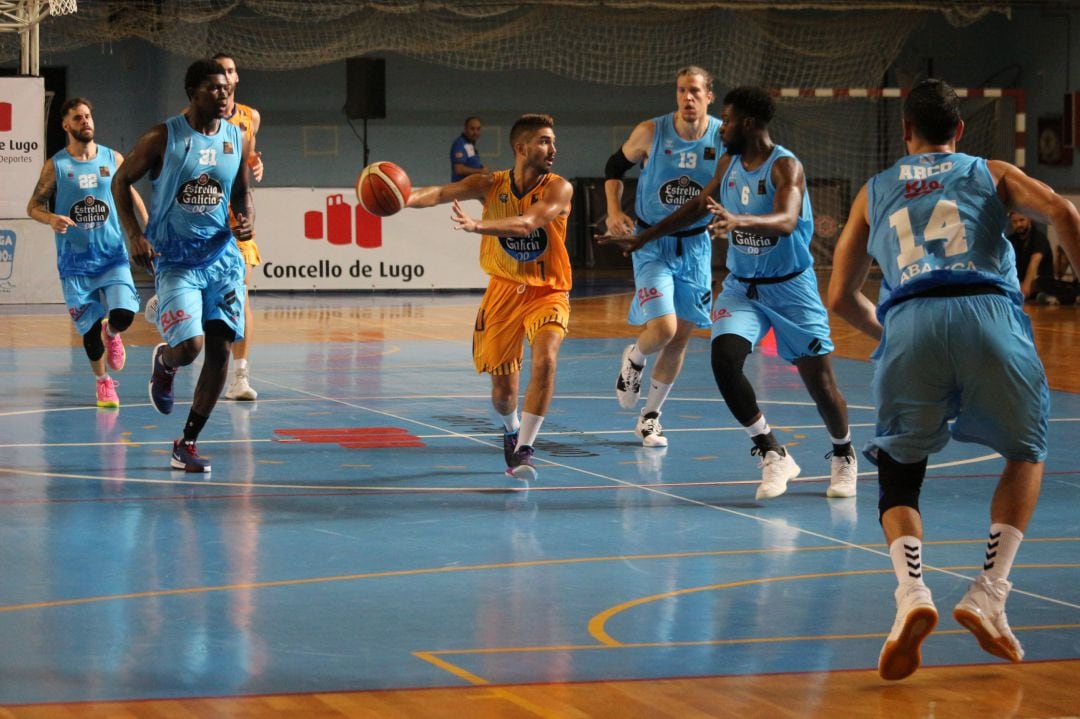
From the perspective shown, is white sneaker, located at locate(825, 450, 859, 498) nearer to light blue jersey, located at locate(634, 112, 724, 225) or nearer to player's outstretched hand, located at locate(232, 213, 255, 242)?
light blue jersey, located at locate(634, 112, 724, 225)

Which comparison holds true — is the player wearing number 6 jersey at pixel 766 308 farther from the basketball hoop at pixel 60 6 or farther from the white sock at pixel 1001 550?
the basketball hoop at pixel 60 6

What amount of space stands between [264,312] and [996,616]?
50.5ft

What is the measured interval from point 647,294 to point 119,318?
12.3 feet

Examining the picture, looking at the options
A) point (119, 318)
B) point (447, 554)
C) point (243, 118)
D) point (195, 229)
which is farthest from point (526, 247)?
point (243, 118)

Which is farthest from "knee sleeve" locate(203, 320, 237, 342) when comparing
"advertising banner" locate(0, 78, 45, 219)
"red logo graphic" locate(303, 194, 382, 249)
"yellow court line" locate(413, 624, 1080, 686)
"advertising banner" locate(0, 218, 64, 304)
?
"red logo graphic" locate(303, 194, 382, 249)

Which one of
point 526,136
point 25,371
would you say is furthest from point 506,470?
point 25,371

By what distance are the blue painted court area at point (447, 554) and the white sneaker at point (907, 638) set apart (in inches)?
12.1

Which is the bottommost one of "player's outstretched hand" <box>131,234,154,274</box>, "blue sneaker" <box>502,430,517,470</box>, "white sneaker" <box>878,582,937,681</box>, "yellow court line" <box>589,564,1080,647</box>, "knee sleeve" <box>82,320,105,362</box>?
"yellow court line" <box>589,564,1080,647</box>

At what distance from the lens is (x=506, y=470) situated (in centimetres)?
873

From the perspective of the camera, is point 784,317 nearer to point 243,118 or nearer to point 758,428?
point 758,428

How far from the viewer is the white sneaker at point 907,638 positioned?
4.70 meters

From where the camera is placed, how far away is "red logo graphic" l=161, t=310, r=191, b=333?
8766 mm

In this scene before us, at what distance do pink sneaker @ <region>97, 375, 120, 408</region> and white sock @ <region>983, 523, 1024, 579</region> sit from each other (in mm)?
7435

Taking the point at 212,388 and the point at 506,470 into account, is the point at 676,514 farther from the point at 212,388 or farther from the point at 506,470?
the point at 212,388
